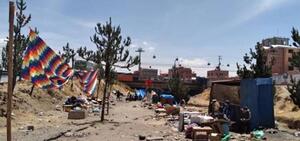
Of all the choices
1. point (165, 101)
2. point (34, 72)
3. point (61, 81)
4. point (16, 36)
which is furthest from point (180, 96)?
point (34, 72)

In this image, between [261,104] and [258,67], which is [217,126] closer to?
[261,104]

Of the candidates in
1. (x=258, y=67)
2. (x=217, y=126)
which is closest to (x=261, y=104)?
(x=217, y=126)

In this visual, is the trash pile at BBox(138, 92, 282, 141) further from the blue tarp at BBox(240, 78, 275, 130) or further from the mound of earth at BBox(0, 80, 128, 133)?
the mound of earth at BBox(0, 80, 128, 133)

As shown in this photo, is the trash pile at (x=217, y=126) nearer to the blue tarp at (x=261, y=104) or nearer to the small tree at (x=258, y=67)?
the blue tarp at (x=261, y=104)

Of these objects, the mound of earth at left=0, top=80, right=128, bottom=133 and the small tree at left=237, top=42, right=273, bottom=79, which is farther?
the small tree at left=237, top=42, right=273, bottom=79

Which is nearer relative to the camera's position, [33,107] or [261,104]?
[261,104]

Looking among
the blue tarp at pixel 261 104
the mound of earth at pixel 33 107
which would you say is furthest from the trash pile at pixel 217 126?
the mound of earth at pixel 33 107

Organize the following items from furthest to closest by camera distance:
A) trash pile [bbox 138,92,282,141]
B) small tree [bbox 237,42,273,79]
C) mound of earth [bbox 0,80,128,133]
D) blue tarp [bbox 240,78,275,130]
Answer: small tree [bbox 237,42,273,79]
mound of earth [bbox 0,80,128,133]
blue tarp [bbox 240,78,275,130]
trash pile [bbox 138,92,282,141]

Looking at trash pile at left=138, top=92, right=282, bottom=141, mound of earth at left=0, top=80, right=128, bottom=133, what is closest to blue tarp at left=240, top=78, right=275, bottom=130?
trash pile at left=138, top=92, right=282, bottom=141

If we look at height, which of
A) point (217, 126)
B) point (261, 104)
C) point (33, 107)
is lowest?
point (33, 107)

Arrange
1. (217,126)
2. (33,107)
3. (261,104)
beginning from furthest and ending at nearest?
(33,107), (261,104), (217,126)

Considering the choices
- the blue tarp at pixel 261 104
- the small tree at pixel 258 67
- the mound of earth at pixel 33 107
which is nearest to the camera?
the blue tarp at pixel 261 104

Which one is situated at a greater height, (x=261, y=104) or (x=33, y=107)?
(x=261, y=104)

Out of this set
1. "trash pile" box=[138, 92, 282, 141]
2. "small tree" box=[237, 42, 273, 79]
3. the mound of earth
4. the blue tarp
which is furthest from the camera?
"small tree" box=[237, 42, 273, 79]
